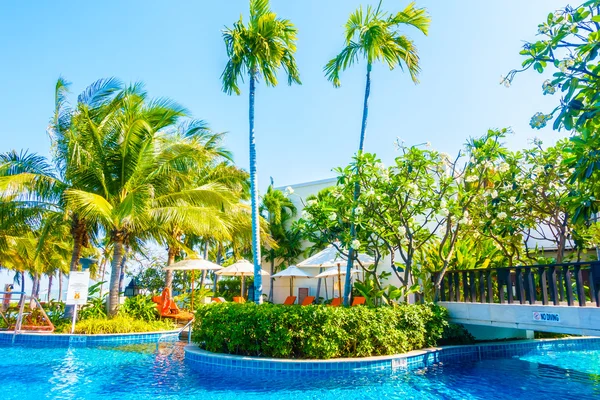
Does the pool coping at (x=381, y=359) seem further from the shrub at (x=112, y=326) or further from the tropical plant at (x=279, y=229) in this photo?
the tropical plant at (x=279, y=229)

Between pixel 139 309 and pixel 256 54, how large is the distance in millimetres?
9160

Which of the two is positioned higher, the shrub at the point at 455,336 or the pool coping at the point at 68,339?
the shrub at the point at 455,336

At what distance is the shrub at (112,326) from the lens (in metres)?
12.9

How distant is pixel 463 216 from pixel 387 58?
15.6 ft

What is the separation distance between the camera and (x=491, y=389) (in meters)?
7.50

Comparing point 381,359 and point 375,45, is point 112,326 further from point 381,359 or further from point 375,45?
point 375,45

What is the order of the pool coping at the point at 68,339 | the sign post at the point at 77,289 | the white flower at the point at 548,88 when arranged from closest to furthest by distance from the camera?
the white flower at the point at 548,88 < the pool coping at the point at 68,339 < the sign post at the point at 77,289

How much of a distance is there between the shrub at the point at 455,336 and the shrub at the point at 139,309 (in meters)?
9.38

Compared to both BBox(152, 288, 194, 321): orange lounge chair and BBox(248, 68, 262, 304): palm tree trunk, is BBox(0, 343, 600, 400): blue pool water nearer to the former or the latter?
BBox(248, 68, 262, 304): palm tree trunk

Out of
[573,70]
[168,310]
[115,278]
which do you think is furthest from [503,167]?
[115,278]

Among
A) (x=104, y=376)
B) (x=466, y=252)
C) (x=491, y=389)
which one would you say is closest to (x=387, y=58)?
(x=466, y=252)

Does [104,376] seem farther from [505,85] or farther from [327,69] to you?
[327,69]

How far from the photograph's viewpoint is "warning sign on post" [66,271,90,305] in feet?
42.9

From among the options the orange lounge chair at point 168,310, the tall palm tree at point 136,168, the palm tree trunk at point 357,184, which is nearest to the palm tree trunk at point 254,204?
the palm tree trunk at point 357,184
